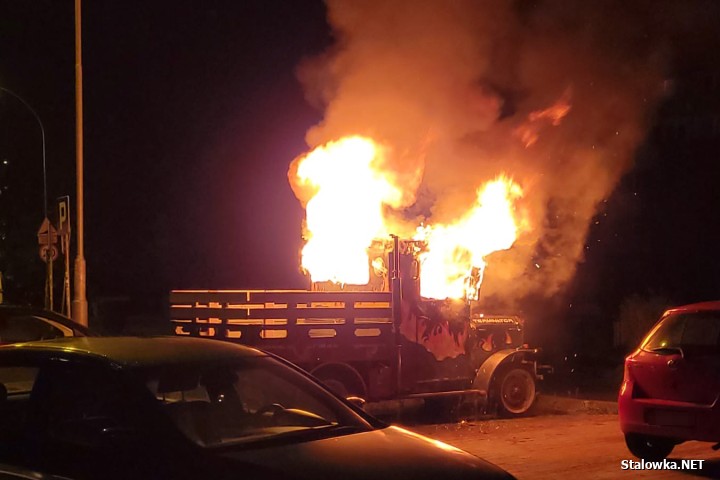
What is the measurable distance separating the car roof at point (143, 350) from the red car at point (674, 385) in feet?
15.0

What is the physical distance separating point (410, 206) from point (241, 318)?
4.38 m

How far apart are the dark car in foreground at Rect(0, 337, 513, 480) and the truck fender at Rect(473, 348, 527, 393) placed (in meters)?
6.78

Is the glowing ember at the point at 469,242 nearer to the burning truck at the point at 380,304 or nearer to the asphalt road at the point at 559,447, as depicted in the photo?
the burning truck at the point at 380,304

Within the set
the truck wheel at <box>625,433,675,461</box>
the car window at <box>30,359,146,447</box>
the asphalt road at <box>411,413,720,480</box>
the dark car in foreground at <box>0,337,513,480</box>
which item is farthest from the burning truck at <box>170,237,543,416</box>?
the car window at <box>30,359,146,447</box>

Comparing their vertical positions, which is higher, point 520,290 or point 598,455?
point 520,290

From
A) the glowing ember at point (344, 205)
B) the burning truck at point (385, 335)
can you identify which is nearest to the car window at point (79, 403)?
the burning truck at point (385, 335)

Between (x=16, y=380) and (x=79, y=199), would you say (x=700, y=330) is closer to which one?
(x=16, y=380)

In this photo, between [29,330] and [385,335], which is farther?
[385,335]

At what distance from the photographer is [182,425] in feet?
14.2

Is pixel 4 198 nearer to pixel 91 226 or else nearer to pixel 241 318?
pixel 91 226

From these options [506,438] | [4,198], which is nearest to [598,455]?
[506,438]

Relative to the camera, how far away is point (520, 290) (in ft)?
48.6

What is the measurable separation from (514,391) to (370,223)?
3393 millimetres

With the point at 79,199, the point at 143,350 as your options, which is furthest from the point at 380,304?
the point at 79,199
